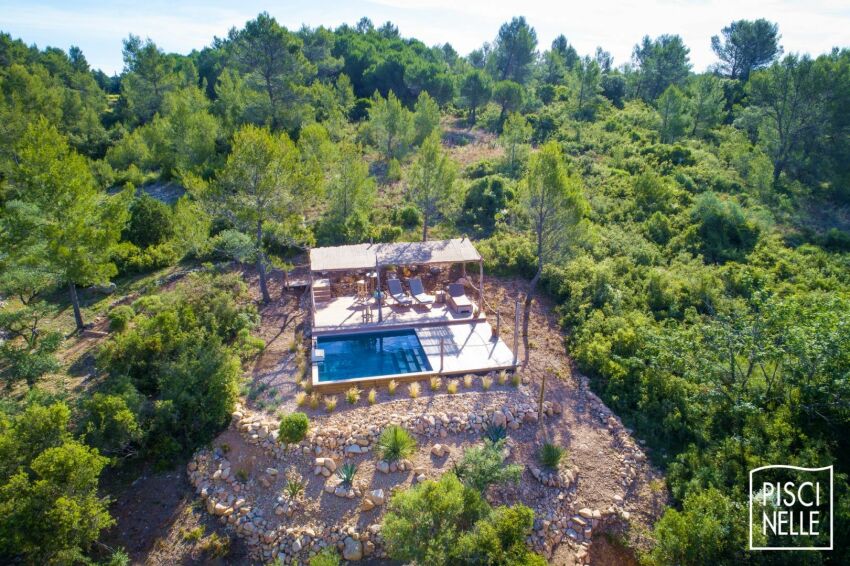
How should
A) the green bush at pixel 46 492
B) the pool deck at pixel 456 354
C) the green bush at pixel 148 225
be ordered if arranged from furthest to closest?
1. the green bush at pixel 148 225
2. the pool deck at pixel 456 354
3. the green bush at pixel 46 492

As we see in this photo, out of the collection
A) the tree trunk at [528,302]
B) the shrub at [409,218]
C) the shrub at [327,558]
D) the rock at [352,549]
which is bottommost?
the rock at [352,549]

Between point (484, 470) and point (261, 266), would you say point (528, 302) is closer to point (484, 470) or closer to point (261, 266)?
point (484, 470)

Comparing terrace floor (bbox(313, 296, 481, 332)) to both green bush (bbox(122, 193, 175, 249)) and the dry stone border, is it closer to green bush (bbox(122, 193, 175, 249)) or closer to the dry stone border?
the dry stone border

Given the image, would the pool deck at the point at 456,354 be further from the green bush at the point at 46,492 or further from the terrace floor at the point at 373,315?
→ the green bush at the point at 46,492

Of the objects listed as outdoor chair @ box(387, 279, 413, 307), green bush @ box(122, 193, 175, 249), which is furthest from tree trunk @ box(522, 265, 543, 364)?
green bush @ box(122, 193, 175, 249)

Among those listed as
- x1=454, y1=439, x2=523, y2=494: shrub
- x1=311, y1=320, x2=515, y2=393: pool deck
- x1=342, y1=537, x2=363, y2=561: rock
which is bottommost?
x1=342, y1=537, x2=363, y2=561: rock

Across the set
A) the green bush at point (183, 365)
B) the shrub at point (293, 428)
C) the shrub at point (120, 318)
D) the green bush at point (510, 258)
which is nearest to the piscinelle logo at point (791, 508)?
the shrub at point (293, 428)

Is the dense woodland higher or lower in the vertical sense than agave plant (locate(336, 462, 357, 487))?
higher
